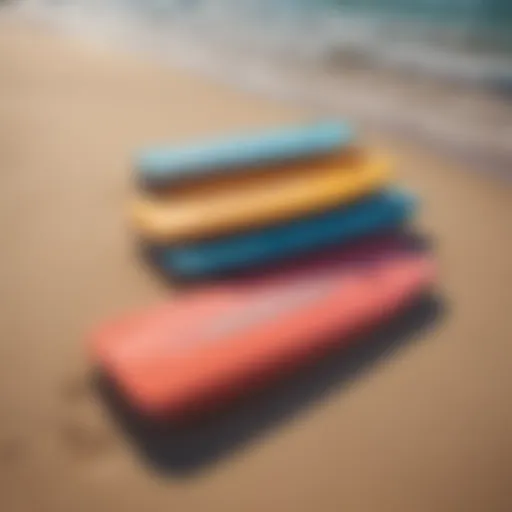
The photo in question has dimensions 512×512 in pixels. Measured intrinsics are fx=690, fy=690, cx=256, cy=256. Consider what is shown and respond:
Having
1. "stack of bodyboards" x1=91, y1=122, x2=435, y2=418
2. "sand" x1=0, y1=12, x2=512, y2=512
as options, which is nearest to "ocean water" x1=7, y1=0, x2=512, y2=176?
"sand" x1=0, y1=12, x2=512, y2=512

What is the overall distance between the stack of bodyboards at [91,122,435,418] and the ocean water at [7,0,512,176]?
0.44m

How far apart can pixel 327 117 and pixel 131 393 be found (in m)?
1.04

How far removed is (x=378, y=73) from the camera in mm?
1923

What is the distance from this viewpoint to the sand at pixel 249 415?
0.73m

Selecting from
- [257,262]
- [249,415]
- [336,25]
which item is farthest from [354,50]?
[249,415]

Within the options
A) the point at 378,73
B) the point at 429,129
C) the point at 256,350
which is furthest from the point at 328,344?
the point at 378,73

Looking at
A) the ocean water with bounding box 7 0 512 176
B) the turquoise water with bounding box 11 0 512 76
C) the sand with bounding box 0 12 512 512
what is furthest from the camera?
the turquoise water with bounding box 11 0 512 76

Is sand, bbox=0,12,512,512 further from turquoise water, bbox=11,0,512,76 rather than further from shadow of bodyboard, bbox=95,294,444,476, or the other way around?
turquoise water, bbox=11,0,512,76

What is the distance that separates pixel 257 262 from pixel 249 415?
0.87ft

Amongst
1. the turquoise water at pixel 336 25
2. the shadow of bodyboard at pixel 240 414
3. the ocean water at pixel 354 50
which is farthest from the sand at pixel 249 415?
the turquoise water at pixel 336 25

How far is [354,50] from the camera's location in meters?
2.05

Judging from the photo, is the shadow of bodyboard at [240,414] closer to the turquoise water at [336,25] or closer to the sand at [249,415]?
the sand at [249,415]

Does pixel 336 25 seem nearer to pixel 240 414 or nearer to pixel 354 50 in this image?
pixel 354 50

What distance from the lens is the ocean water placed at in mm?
1613
